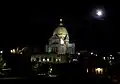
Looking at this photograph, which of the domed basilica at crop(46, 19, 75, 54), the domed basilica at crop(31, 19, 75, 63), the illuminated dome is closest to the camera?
the domed basilica at crop(31, 19, 75, 63)

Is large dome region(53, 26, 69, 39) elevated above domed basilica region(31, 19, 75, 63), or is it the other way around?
large dome region(53, 26, 69, 39)

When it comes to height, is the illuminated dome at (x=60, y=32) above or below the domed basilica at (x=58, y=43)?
above

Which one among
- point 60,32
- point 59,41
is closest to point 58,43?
point 59,41

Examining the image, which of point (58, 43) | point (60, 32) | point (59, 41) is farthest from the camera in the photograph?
point (60, 32)

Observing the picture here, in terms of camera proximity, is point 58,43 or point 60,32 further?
point 60,32

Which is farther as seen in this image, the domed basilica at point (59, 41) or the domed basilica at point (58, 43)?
the domed basilica at point (59, 41)

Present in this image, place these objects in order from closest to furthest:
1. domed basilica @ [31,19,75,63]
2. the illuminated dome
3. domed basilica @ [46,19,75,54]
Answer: domed basilica @ [31,19,75,63], domed basilica @ [46,19,75,54], the illuminated dome

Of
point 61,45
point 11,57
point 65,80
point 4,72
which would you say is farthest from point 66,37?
point 65,80

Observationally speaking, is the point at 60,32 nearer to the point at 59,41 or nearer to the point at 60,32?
the point at 60,32

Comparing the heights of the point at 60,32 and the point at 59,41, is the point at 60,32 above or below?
above

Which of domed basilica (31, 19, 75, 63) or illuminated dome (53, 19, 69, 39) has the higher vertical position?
illuminated dome (53, 19, 69, 39)

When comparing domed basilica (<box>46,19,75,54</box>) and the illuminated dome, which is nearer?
domed basilica (<box>46,19,75,54</box>)

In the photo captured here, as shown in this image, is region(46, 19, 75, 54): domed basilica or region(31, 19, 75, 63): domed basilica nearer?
region(31, 19, 75, 63): domed basilica

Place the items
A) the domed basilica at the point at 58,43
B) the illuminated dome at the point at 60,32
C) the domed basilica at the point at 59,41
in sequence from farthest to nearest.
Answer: the illuminated dome at the point at 60,32 → the domed basilica at the point at 59,41 → the domed basilica at the point at 58,43
